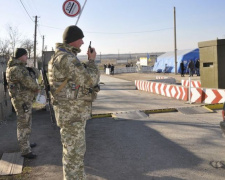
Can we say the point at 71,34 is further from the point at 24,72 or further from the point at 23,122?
the point at 23,122

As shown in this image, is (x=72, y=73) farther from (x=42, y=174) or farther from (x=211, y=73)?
(x=211, y=73)

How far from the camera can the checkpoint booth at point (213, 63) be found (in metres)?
10.7

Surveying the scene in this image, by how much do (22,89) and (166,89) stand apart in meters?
9.25

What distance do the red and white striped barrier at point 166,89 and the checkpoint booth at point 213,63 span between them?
116 centimetres

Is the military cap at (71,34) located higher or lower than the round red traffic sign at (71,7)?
lower

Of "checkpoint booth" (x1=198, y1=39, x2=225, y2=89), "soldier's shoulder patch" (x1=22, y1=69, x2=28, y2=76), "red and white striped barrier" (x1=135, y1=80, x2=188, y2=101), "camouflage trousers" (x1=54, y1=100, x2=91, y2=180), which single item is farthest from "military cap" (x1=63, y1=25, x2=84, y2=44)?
"checkpoint booth" (x1=198, y1=39, x2=225, y2=89)

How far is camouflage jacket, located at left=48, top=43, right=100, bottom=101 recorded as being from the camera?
2.91 m

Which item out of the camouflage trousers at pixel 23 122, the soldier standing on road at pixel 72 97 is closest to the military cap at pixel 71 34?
the soldier standing on road at pixel 72 97

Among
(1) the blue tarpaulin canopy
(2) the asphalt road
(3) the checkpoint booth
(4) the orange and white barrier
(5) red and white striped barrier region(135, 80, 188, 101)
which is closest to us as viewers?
(2) the asphalt road

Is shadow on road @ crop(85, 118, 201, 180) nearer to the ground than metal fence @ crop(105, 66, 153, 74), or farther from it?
nearer to the ground

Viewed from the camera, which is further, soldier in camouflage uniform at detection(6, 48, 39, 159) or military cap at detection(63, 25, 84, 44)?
soldier in camouflage uniform at detection(6, 48, 39, 159)

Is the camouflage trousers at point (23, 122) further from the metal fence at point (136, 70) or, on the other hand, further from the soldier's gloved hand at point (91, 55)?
the metal fence at point (136, 70)

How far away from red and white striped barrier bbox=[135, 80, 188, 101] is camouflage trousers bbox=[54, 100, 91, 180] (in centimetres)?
853

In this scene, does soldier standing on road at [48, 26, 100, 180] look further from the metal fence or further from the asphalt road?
the metal fence
